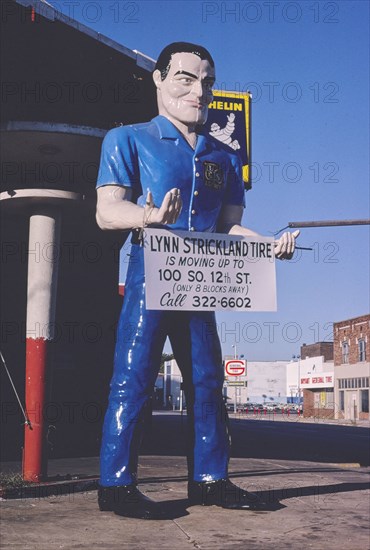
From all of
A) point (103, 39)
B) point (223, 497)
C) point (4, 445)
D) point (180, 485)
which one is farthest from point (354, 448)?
point (223, 497)

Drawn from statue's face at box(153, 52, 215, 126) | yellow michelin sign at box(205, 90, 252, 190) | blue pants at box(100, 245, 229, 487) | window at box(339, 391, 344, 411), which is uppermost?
yellow michelin sign at box(205, 90, 252, 190)

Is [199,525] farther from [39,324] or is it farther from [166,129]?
[39,324]

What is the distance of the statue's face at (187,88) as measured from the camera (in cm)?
314

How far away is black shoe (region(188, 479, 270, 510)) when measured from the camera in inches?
130

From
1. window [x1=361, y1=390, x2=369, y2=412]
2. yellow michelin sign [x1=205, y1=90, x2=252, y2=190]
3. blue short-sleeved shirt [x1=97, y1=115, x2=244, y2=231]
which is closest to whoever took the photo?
blue short-sleeved shirt [x1=97, y1=115, x2=244, y2=231]

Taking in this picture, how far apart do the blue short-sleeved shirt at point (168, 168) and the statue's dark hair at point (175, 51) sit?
0.24 meters

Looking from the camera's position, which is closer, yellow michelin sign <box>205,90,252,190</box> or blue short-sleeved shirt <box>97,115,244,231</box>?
blue short-sleeved shirt <box>97,115,244,231</box>

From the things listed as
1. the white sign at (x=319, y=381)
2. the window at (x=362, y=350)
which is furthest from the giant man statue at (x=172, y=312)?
the white sign at (x=319, y=381)

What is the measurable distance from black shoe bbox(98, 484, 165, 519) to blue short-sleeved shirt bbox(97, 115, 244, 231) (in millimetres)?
1313

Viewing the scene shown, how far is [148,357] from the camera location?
3.21 metres

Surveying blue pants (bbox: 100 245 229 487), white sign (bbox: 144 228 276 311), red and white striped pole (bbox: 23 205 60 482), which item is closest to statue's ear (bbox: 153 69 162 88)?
blue pants (bbox: 100 245 229 487)

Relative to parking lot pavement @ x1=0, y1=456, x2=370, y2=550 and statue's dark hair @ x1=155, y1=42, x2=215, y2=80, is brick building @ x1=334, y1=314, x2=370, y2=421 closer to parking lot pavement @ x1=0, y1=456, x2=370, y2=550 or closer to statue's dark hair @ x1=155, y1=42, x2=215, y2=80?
parking lot pavement @ x1=0, y1=456, x2=370, y2=550

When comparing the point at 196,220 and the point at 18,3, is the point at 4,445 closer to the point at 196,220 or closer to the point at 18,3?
the point at 18,3

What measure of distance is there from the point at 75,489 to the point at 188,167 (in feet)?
19.7
